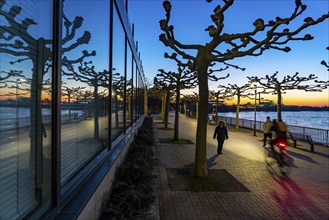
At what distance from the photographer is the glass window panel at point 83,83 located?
299 centimetres

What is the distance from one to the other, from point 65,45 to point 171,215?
12.9ft

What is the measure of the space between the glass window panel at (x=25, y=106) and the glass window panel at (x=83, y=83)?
0.48 meters

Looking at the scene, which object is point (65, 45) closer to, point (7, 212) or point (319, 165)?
point (7, 212)

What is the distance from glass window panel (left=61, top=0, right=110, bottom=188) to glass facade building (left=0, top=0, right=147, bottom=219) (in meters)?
0.01

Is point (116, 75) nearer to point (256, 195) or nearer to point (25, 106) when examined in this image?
point (256, 195)

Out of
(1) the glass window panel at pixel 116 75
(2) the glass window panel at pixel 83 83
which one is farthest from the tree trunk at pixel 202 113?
(2) the glass window panel at pixel 83 83

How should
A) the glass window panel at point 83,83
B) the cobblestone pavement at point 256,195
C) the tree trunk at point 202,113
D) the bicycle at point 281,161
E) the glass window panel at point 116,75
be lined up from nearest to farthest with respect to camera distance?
the glass window panel at point 83,83 < the cobblestone pavement at point 256,195 < the glass window panel at point 116,75 < the tree trunk at point 202,113 < the bicycle at point 281,161

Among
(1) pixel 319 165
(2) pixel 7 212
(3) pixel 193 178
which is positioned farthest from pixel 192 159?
(2) pixel 7 212

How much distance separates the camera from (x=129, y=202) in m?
4.54

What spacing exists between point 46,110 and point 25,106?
33 cm

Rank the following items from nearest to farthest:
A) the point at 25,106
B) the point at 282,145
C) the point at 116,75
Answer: the point at 25,106, the point at 116,75, the point at 282,145

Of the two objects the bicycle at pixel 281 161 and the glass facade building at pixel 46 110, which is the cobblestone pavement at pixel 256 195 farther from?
the glass facade building at pixel 46 110

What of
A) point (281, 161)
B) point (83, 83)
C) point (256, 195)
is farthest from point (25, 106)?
point (281, 161)

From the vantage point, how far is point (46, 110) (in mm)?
2416
